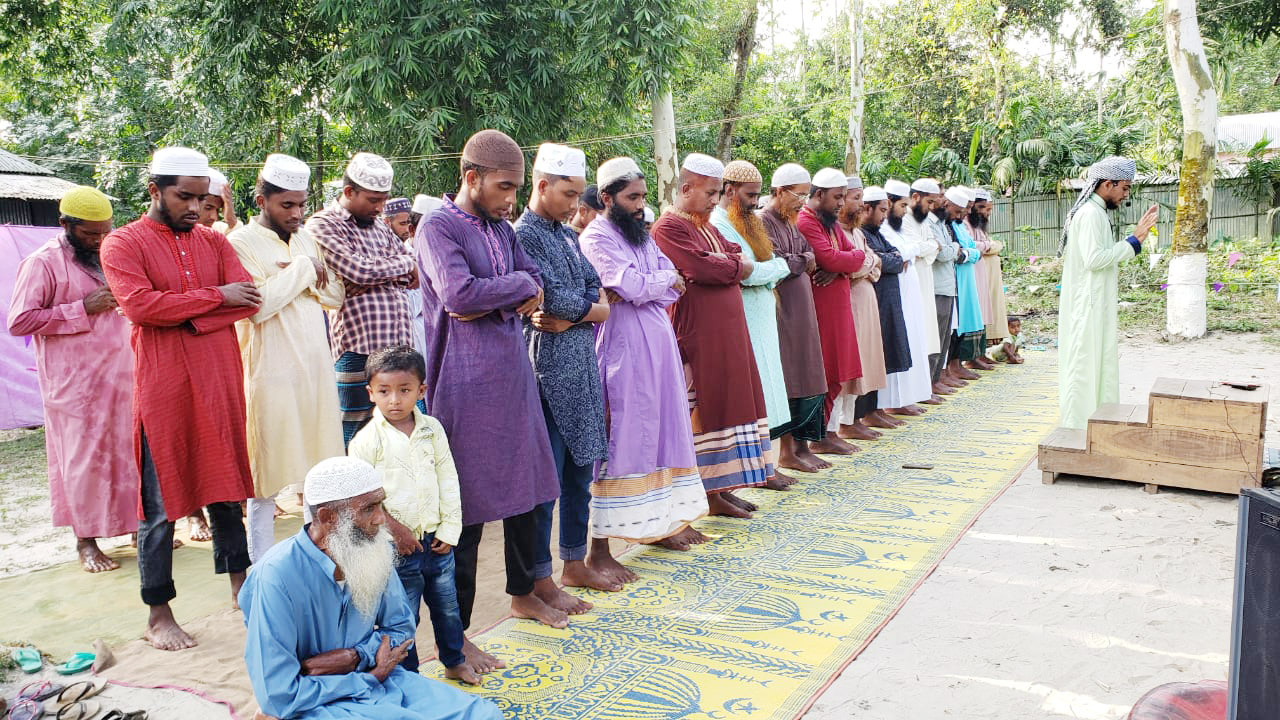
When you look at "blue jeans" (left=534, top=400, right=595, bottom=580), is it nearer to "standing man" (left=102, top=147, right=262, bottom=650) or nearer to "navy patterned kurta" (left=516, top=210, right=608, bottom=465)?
"navy patterned kurta" (left=516, top=210, right=608, bottom=465)

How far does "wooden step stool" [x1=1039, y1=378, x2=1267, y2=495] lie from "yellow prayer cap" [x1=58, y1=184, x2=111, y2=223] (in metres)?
5.60

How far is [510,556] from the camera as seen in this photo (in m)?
3.76

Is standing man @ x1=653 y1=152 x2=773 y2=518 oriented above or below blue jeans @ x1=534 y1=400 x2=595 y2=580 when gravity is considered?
above

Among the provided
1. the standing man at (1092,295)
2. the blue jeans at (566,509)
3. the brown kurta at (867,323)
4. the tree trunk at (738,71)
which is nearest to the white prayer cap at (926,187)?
the brown kurta at (867,323)

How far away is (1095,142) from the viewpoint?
1883 centimetres

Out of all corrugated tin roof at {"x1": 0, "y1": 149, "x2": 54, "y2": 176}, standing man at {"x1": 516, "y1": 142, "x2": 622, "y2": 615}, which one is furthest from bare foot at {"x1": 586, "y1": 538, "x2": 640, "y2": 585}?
corrugated tin roof at {"x1": 0, "y1": 149, "x2": 54, "y2": 176}

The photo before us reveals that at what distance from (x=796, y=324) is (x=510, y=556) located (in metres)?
2.89

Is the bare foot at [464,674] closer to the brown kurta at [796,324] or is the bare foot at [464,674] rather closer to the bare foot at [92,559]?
the bare foot at [92,559]

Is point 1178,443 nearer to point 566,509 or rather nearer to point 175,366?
point 566,509

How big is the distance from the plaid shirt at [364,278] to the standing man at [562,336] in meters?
0.78

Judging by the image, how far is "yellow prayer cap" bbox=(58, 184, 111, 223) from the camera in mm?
4512

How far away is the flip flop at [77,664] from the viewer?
3.52m

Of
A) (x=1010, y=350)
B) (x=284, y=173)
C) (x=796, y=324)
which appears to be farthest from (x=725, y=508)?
(x=1010, y=350)

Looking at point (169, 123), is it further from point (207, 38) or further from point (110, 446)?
point (110, 446)
